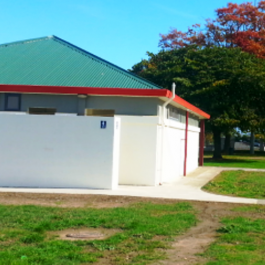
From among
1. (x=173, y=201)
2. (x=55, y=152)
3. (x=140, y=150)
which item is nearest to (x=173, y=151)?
(x=140, y=150)

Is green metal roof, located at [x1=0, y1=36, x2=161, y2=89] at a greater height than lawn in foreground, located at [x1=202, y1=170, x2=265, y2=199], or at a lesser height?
greater

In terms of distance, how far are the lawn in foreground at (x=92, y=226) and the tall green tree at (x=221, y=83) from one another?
831 inches

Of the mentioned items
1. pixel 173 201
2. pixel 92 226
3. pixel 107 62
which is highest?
pixel 107 62

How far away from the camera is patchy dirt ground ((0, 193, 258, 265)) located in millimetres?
6957

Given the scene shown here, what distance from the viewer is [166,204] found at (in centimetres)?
1162

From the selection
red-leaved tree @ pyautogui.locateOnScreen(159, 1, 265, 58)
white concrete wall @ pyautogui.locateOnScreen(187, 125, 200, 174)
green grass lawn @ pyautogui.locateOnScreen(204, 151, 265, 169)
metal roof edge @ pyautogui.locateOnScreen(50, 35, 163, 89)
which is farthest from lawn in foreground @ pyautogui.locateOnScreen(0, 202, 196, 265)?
red-leaved tree @ pyautogui.locateOnScreen(159, 1, 265, 58)

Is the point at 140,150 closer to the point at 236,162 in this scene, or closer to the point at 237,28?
the point at 236,162

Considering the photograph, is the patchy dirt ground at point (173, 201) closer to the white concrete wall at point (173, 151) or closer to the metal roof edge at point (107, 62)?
the white concrete wall at point (173, 151)

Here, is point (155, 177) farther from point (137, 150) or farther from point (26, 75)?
point (26, 75)

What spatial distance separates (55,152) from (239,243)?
25.1ft

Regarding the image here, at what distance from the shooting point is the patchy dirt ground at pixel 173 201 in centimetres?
696

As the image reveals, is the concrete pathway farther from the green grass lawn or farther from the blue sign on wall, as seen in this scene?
the green grass lawn

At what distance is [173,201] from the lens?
1230 cm

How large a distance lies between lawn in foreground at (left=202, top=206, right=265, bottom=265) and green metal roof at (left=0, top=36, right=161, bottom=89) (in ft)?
24.6
